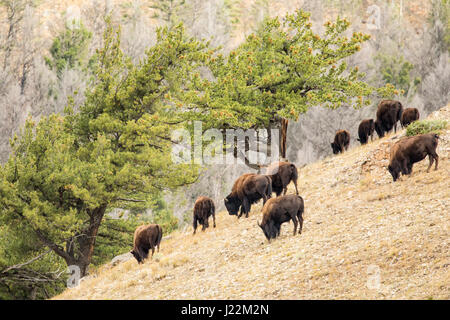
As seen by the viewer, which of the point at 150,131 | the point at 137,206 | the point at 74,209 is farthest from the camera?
the point at 137,206

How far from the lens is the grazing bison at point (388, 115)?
78.7 ft

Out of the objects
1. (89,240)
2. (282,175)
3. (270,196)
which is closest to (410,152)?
(282,175)

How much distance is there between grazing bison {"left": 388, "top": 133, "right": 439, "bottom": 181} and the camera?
16297 mm

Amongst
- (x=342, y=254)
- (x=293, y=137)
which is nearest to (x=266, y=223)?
(x=342, y=254)

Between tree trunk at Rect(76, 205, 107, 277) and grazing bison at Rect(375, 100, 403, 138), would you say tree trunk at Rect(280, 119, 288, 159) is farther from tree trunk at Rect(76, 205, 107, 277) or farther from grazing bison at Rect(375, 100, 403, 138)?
tree trunk at Rect(76, 205, 107, 277)

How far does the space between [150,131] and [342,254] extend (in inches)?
480

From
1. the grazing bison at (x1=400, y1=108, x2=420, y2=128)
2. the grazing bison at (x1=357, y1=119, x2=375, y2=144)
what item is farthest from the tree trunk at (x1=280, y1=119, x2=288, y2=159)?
the grazing bison at (x1=400, y1=108, x2=420, y2=128)

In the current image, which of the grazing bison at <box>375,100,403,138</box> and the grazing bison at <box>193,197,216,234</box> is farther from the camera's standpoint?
the grazing bison at <box>375,100,403,138</box>

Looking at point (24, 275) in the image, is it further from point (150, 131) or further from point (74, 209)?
point (150, 131)

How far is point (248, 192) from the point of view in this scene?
1834 cm

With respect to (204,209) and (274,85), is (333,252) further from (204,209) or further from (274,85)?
(274,85)

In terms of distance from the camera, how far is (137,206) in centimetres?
2702

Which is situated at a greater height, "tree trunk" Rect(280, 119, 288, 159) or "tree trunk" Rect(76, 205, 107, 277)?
"tree trunk" Rect(280, 119, 288, 159)

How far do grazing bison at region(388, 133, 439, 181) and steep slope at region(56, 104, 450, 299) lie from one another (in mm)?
384
